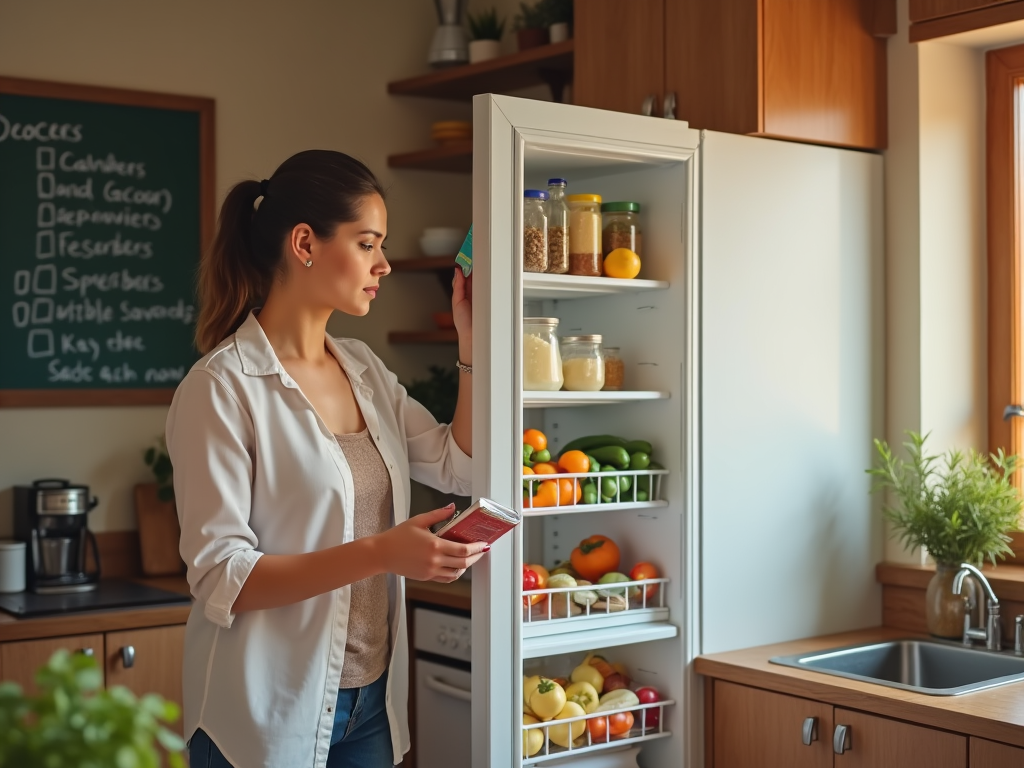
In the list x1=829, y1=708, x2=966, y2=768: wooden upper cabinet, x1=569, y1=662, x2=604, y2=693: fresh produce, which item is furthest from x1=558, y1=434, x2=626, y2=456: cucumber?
x1=829, y1=708, x2=966, y2=768: wooden upper cabinet

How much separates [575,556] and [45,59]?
2.02m

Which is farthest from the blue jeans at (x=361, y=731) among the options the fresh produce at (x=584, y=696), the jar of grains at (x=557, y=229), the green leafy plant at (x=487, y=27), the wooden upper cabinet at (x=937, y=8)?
the green leafy plant at (x=487, y=27)

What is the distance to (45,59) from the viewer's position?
3240 mm

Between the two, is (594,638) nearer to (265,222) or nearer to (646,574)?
(646,574)

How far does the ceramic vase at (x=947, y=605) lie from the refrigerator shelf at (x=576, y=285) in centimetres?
85

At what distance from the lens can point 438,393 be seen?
3.54 metres

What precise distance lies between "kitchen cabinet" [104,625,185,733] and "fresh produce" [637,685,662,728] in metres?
1.10

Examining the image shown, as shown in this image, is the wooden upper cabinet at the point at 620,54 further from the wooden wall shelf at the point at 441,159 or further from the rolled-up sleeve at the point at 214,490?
the rolled-up sleeve at the point at 214,490

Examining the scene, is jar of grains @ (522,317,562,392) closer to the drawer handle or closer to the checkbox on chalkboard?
the drawer handle

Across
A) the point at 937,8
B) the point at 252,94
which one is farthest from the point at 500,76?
the point at 937,8

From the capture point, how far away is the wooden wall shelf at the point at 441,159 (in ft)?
11.4

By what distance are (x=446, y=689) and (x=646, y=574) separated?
79 centimetres

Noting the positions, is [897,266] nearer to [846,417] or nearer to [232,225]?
[846,417]

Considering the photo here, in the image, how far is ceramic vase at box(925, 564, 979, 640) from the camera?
8.16 feet
